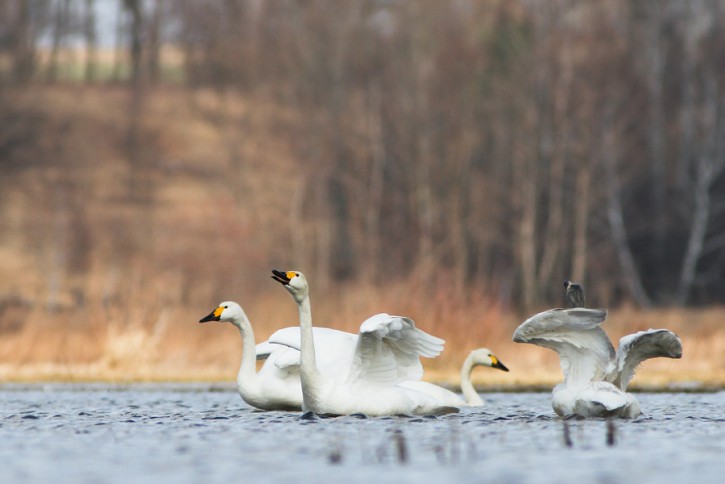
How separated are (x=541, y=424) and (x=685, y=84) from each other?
3028 cm

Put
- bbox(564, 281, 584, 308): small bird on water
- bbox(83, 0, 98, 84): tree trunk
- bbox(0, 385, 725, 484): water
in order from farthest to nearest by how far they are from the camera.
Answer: bbox(83, 0, 98, 84): tree trunk
bbox(564, 281, 584, 308): small bird on water
bbox(0, 385, 725, 484): water

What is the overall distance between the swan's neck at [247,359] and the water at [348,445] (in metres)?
0.37

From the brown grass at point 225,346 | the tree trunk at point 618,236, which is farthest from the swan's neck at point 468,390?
the tree trunk at point 618,236

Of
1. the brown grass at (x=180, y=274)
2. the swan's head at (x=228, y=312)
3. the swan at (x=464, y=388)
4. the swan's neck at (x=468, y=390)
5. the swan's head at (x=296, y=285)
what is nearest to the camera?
the swan's head at (x=296, y=285)

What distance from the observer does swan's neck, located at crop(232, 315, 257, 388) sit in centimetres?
1541

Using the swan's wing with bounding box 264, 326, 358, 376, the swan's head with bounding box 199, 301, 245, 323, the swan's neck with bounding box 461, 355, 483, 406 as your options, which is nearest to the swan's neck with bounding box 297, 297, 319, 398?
the swan's wing with bounding box 264, 326, 358, 376

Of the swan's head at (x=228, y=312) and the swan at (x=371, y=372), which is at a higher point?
the swan's head at (x=228, y=312)

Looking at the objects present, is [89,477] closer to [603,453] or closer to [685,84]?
[603,453]

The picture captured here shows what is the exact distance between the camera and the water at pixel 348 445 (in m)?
9.36

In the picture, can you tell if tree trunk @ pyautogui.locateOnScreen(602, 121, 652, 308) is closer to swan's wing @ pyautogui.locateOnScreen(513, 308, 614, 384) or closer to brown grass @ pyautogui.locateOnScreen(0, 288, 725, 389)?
brown grass @ pyautogui.locateOnScreen(0, 288, 725, 389)

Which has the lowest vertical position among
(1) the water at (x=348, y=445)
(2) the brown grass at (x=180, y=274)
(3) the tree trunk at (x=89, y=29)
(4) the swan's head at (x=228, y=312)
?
(1) the water at (x=348, y=445)

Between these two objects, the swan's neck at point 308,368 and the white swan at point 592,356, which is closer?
the white swan at point 592,356

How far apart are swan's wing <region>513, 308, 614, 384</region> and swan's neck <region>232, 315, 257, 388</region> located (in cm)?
344

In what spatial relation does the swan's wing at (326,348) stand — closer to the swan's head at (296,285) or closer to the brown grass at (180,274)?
the swan's head at (296,285)
